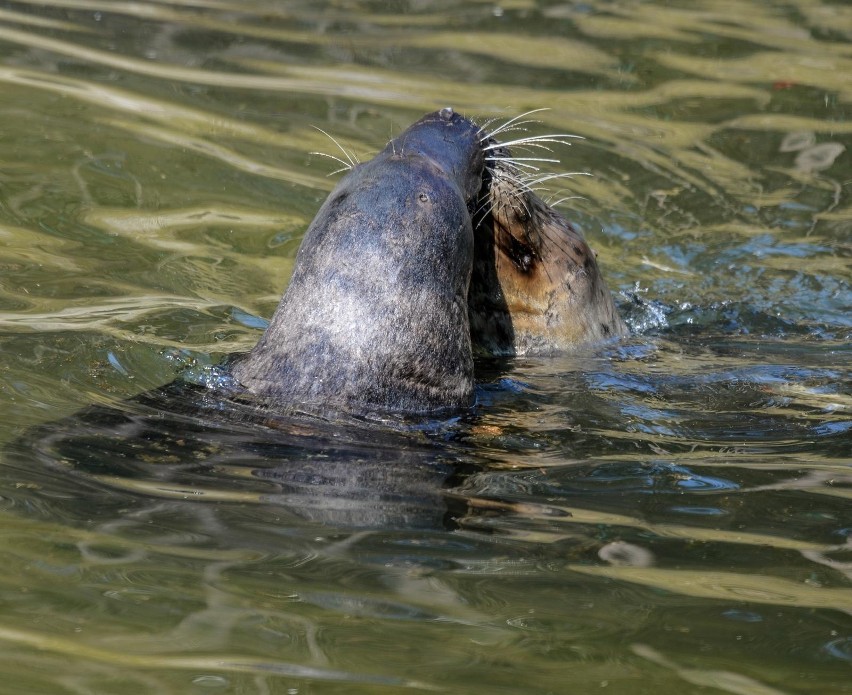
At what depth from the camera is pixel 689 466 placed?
3.84 meters

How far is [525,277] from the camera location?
541cm

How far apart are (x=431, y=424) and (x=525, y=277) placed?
1.35 m

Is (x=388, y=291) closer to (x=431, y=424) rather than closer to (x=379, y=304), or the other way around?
(x=379, y=304)

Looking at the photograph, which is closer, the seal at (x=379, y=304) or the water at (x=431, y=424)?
the water at (x=431, y=424)

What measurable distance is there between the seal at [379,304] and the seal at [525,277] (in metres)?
0.63

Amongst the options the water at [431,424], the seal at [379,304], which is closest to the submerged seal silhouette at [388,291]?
the seal at [379,304]

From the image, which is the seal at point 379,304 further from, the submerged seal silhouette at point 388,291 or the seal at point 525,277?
the seal at point 525,277

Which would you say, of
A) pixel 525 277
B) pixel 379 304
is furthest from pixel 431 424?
pixel 525 277

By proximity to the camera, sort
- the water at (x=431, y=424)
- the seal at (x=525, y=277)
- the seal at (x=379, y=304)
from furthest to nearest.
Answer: the seal at (x=525, y=277) < the seal at (x=379, y=304) < the water at (x=431, y=424)

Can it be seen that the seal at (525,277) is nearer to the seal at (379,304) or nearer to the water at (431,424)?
the water at (431,424)

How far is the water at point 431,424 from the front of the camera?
2664 mm

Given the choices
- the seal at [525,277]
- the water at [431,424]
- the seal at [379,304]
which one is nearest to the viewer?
the water at [431,424]

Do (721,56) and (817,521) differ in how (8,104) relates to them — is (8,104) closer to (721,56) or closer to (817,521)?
(721,56)

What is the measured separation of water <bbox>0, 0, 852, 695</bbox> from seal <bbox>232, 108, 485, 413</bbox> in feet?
0.65
